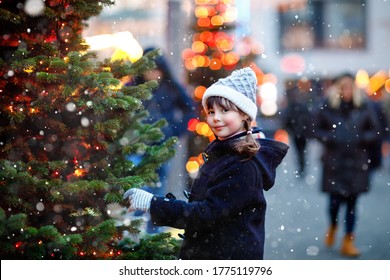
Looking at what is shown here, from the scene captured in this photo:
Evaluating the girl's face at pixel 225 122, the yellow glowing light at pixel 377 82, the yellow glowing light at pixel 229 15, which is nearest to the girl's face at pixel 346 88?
the yellow glowing light at pixel 229 15

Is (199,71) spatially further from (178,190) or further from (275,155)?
(275,155)

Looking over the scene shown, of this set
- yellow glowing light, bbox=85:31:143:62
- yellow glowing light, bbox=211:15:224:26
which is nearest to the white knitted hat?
yellow glowing light, bbox=85:31:143:62

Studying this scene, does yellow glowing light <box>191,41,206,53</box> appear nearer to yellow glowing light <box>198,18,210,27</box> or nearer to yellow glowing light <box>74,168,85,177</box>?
yellow glowing light <box>198,18,210,27</box>

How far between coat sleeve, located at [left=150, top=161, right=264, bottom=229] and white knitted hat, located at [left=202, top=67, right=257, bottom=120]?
28 cm

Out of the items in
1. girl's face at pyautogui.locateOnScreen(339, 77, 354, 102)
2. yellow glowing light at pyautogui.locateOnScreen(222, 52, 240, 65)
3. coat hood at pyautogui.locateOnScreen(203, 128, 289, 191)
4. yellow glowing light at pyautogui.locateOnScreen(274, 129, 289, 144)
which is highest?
yellow glowing light at pyautogui.locateOnScreen(222, 52, 240, 65)

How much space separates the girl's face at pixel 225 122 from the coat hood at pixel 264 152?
36 mm

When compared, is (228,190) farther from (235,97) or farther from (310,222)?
(310,222)

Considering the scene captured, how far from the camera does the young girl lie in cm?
283

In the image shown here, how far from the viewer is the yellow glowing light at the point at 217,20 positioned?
770 centimetres

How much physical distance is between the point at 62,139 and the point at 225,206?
45.1 inches

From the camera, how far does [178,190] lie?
6.47 m

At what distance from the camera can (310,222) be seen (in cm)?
729
